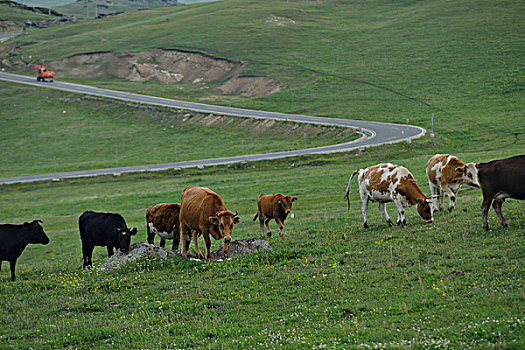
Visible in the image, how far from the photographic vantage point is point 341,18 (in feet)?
448

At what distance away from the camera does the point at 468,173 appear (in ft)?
77.8

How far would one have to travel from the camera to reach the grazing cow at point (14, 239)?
2173 cm

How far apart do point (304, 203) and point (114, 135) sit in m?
50.4

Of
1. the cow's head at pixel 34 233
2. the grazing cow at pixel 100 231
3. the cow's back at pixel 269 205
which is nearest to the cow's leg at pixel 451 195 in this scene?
the cow's back at pixel 269 205

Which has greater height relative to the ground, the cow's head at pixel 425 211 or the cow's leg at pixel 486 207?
the cow's leg at pixel 486 207

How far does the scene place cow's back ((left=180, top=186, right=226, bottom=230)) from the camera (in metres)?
19.9

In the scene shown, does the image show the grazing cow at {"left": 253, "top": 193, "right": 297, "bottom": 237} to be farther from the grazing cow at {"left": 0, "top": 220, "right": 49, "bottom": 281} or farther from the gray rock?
the grazing cow at {"left": 0, "top": 220, "right": 49, "bottom": 281}

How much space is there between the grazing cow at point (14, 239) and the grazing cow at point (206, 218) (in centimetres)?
655

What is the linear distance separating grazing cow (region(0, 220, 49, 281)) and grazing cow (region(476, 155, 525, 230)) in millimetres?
17578

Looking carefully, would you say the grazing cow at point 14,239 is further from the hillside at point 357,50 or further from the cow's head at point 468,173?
the hillside at point 357,50

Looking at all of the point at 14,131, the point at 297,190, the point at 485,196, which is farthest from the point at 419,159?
the point at 14,131

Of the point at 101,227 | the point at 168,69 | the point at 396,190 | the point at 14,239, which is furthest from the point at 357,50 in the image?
the point at 14,239

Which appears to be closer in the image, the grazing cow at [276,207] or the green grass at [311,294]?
the green grass at [311,294]

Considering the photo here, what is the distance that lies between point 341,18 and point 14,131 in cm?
8425
